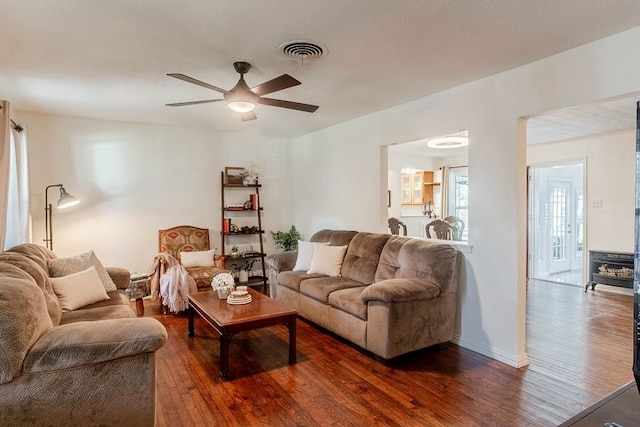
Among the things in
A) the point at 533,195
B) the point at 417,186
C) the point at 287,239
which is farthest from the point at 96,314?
the point at 533,195

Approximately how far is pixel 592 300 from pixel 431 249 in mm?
3428

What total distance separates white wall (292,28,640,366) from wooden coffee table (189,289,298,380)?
1.70m

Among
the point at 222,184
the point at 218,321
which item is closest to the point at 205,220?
the point at 222,184

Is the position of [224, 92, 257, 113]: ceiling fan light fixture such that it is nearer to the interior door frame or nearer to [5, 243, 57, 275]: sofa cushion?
[5, 243, 57, 275]: sofa cushion

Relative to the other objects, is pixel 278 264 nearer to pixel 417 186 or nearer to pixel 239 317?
pixel 239 317

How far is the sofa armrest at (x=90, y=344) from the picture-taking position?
1719 mm

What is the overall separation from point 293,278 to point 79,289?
7.04 feet

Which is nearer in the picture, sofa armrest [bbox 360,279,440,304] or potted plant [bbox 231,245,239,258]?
sofa armrest [bbox 360,279,440,304]

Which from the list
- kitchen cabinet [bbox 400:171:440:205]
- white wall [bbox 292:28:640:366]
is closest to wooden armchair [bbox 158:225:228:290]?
white wall [bbox 292:28:640:366]

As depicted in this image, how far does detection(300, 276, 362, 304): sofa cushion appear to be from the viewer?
12.3ft

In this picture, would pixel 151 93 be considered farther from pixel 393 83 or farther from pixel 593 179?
pixel 593 179

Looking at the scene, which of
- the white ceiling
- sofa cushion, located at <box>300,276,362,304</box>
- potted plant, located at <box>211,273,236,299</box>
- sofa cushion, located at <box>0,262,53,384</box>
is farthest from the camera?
sofa cushion, located at <box>300,276,362,304</box>

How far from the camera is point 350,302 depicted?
3.37m

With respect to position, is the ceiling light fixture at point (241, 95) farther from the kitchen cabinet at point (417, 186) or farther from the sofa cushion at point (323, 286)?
the kitchen cabinet at point (417, 186)
